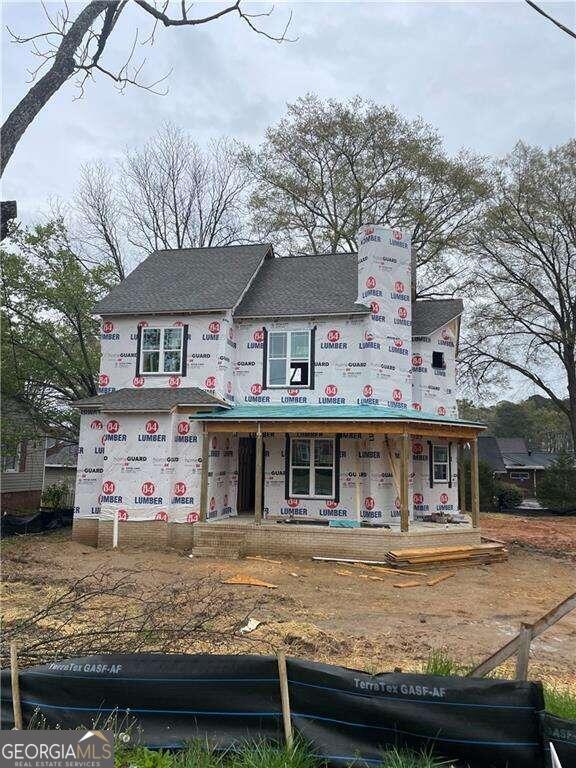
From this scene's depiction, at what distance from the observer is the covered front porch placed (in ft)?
44.2

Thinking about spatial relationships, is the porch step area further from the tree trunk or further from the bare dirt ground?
the tree trunk

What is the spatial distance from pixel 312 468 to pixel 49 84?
1173 centimetres

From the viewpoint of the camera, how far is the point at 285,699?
3.92 meters

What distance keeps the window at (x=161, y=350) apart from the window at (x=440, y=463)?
8.11m

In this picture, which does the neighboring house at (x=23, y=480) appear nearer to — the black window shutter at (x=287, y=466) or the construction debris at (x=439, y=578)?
the black window shutter at (x=287, y=466)

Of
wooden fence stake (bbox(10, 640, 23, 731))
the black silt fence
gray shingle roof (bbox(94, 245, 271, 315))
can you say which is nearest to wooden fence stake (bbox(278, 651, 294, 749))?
the black silt fence

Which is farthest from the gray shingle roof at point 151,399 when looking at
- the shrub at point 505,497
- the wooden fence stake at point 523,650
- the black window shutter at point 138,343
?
the shrub at point 505,497

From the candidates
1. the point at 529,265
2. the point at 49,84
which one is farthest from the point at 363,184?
the point at 49,84

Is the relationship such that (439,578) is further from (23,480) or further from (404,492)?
(23,480)

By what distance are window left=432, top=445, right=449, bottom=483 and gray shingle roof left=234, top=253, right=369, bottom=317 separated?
4.92 meters

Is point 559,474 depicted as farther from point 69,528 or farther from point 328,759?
point 328,759

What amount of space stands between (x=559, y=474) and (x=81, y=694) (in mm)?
26630

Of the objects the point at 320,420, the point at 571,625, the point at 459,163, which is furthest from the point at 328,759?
the point at 459,163

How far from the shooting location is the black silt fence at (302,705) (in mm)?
3734
